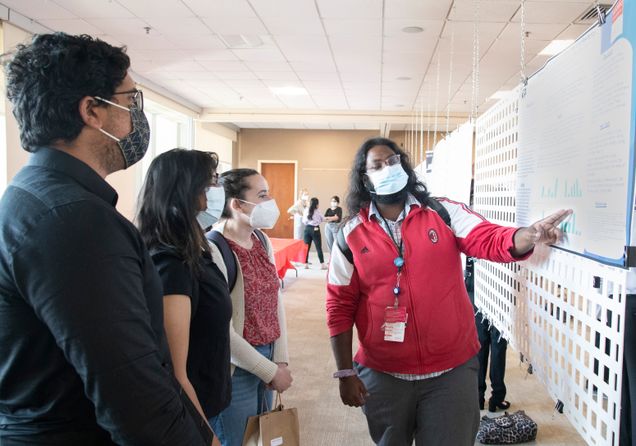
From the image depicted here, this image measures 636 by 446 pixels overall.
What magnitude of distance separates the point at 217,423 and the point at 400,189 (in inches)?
39.4

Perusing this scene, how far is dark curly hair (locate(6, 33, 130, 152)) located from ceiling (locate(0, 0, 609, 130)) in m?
3.89

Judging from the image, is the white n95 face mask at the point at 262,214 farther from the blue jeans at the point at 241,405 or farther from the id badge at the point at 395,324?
the id badge at the point at 395,324

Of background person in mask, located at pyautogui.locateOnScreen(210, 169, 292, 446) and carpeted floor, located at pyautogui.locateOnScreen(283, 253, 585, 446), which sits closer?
background person in mask, located at pyautogui.locateOnScreen(210, 169, 292, 446)

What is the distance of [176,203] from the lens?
1.33 m

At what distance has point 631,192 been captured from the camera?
0.96 m

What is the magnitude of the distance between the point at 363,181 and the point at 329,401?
190 centimetres

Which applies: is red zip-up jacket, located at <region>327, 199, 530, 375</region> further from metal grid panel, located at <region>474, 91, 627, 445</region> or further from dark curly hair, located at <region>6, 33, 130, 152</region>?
dark curly hair, located at <region>6, 33, 130, 152</region>

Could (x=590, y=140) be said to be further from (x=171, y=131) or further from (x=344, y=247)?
(x=171, y=131)

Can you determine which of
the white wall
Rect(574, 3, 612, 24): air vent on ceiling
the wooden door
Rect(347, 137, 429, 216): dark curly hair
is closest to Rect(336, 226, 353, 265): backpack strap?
Rect(347, 137, 429, 216): dark curly hair

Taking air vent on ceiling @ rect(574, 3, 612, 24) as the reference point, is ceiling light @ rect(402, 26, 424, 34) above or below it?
above

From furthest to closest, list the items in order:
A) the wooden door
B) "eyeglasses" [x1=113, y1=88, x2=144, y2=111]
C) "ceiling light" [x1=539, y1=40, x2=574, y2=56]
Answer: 1. the wooden door
2. "ceiling light" [x1=539, y1=40, x2=574, y2=56]
3. "eyeglasses" [x1=113, y1=88, x2=144, y2=111]

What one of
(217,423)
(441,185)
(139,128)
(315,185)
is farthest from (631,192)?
(315,185)

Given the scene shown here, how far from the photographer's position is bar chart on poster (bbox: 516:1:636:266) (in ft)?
3.22

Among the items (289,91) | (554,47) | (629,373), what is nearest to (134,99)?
(629,373)
